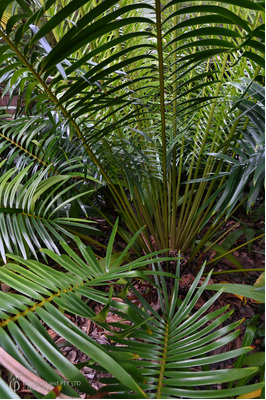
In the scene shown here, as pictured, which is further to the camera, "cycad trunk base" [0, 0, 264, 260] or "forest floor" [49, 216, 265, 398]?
"forest floor" [49, 216, 265, 398]

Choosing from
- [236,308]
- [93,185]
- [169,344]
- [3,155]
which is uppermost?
[3,155]

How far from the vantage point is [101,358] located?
0.31 metres

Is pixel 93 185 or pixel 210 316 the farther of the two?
pixel 93 185

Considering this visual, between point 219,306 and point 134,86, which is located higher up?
point 134,86

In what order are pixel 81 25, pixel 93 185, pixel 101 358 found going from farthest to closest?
pixel 93 185 → pixel 81 25 → pixel 101 358

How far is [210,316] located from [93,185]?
2.93 feet

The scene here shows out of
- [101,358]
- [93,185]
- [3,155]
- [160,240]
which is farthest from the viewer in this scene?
[3,155]

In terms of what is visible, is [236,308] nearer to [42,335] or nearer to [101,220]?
[101,220]

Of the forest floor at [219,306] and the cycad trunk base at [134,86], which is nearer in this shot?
the cycad trunk base at [134,86]

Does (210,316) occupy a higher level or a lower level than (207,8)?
lower

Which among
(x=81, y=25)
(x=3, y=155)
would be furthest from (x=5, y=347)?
(x=3, y=155)

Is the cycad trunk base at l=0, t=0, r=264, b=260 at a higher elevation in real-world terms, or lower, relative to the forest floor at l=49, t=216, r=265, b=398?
higher

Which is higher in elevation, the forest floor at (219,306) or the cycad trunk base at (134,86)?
the cycad trunk base at (134,86)

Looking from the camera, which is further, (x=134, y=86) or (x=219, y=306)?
(x=134, y=86)
